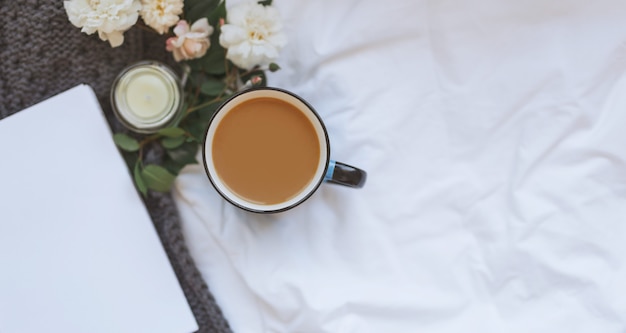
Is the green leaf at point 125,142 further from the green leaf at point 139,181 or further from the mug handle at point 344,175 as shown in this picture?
the mug handle at point 344,175

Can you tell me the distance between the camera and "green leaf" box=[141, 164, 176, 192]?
0.71 m

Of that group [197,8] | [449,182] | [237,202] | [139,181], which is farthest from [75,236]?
[449,182]

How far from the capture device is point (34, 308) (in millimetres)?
688

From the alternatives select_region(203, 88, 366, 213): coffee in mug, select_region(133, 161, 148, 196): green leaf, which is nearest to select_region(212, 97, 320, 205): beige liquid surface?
select_region(203, 88, 366, 213): coffee in mug

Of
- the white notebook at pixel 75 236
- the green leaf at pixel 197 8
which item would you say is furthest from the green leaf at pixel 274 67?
the white notebook at pixel 75 236

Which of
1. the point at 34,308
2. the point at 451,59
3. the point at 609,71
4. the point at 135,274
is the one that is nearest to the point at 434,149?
the point at 451,59

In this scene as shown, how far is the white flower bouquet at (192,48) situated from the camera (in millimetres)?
651

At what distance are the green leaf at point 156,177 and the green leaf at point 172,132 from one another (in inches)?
1.6

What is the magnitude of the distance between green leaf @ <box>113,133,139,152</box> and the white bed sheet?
0.28ft

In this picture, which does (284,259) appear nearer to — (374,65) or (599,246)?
(374,65)

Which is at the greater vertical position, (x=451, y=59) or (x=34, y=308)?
(x=451, y=59)

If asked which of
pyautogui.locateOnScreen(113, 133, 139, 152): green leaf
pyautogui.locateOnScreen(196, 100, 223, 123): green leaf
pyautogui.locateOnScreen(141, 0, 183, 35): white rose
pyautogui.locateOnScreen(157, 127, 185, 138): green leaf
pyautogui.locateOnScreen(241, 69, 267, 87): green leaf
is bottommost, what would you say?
pyautogui.locateOnScreen(113, 133, 139, 152): green leaf

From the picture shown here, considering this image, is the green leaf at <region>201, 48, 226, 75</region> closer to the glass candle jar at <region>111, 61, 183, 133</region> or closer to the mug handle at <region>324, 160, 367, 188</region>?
the glass candle jar at <region>111, 61, 183, 133</region>

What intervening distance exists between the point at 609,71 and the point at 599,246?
208 millimetres
